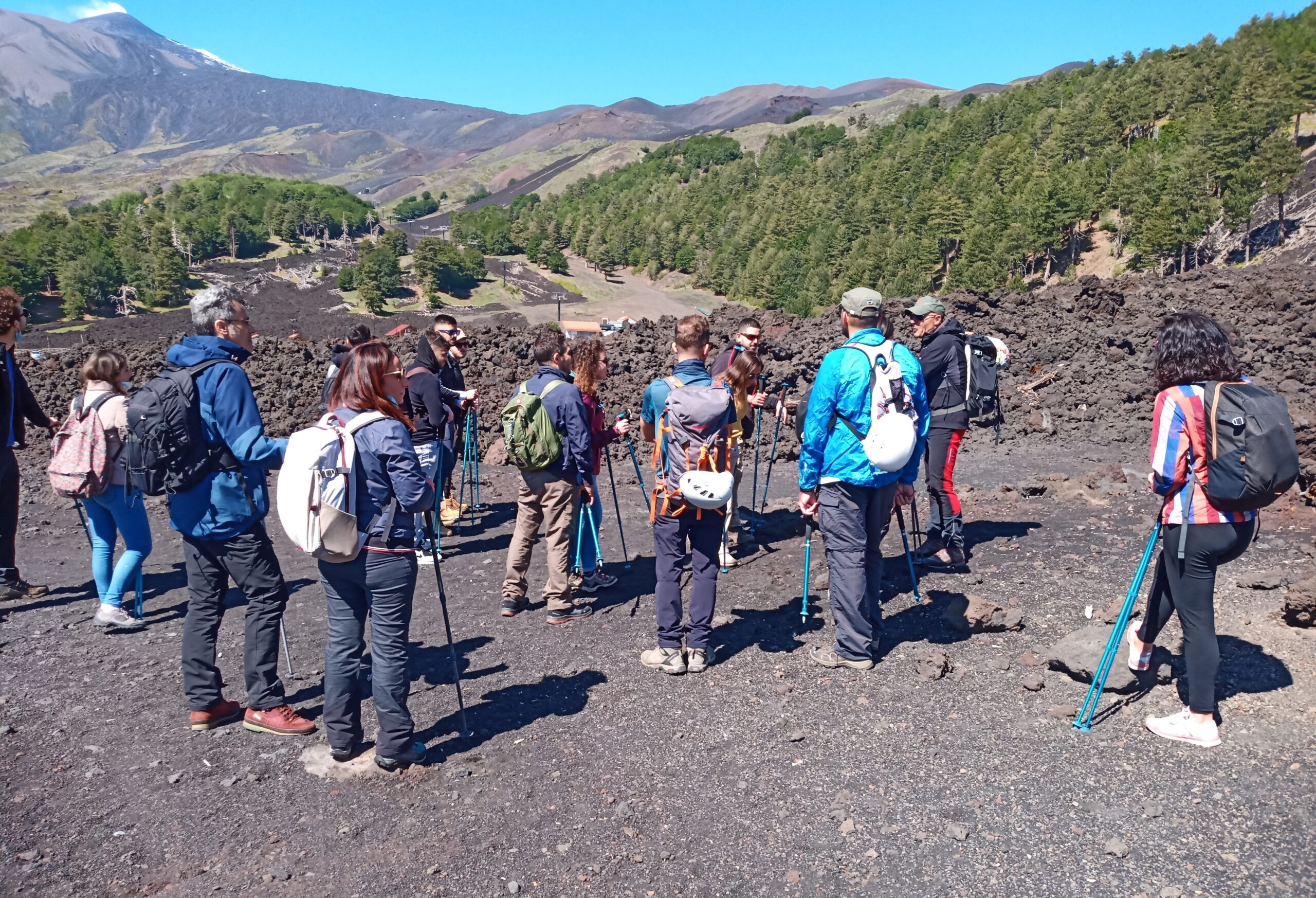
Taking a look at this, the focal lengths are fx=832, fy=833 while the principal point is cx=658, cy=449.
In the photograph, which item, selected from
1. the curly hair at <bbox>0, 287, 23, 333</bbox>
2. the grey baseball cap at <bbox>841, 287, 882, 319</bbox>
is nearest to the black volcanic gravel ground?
the grey baseball cap at <bbox>841, 287, 882, 319</bbox>

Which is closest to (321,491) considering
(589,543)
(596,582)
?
(589,543)

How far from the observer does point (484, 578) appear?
A: 8305 millimetres

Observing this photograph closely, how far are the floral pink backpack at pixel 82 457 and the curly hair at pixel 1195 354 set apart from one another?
7.40 meters

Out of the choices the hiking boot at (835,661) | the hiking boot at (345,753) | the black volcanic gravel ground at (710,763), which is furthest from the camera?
the hiking boot at (835,661)

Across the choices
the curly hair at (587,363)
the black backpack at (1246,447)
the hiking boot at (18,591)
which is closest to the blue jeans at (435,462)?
the curly hair at (587,363)

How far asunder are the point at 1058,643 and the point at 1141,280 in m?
17.0

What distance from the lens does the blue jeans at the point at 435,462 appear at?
26.3ft

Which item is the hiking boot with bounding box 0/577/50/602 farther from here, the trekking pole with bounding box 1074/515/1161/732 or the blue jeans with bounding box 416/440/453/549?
the trekking pole with bounding box 1074/515/1161/732

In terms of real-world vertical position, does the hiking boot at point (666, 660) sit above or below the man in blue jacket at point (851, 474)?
below

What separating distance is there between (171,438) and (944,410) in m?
5.84

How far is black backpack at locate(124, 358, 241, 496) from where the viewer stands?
457 centimetres

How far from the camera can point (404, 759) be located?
15.1ft

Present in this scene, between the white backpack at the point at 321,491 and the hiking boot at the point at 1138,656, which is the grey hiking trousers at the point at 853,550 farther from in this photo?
the white backpack at the point at 321,491

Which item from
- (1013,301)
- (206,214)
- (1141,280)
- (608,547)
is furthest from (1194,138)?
(206,214)
